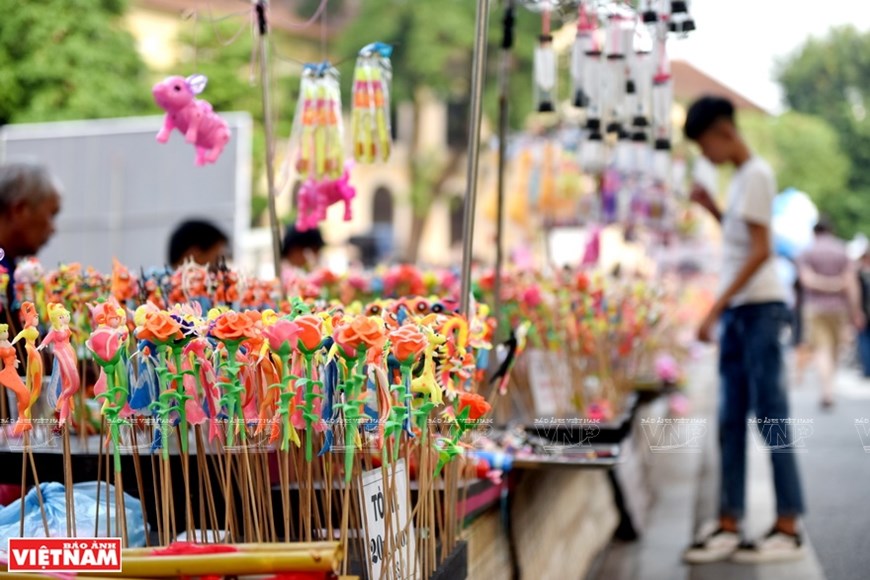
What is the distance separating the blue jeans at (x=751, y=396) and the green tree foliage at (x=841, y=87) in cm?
333

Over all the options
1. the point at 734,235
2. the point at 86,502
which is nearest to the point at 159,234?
the point at 734,235

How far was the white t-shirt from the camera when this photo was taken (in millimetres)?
4086

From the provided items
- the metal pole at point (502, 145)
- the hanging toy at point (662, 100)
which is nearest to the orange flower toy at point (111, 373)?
the metal pole at point (502, 145)

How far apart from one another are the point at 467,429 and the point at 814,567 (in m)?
2.33

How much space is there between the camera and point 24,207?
3445mm

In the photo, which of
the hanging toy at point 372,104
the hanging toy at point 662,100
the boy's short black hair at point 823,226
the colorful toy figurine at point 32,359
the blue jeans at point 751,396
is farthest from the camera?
the boy's short black hair at point 823,226

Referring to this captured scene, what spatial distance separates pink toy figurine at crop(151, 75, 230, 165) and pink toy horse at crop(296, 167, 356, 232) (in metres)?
0.33

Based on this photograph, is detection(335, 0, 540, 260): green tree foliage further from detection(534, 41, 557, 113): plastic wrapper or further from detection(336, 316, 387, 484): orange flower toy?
detection(336, 316, 387, 484): orange flower toy

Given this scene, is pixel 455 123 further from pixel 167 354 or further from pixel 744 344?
pixel 167 354

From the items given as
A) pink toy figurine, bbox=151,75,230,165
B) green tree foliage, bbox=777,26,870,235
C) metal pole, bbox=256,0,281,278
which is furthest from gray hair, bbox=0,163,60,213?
green tree foliage, bbox=777,26,870,235

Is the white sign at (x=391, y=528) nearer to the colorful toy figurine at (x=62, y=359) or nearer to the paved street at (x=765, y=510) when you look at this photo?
the colorful toy figurine at (x=62, y=359)

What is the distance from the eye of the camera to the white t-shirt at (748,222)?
409 centimetres

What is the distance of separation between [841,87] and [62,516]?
6.26 metres

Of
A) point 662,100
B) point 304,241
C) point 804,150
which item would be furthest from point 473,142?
point 804,150
